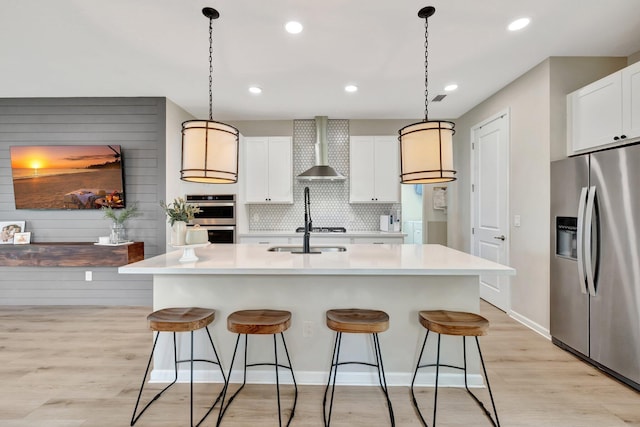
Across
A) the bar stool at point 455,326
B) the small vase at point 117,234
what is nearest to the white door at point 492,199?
the bar stool at point 455,326

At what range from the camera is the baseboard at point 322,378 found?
7.04ft

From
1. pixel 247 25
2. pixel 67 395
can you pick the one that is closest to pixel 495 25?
pixel 247 25

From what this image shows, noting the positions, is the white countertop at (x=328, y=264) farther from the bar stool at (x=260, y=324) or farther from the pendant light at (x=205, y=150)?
the pendant light at (x=205, y=150)

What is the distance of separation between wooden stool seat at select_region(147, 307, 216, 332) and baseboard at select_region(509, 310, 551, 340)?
10.3 ft

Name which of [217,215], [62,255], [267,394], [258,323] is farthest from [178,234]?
[62,255]

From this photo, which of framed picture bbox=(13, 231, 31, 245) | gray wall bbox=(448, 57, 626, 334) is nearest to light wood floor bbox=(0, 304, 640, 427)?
gray wall bbox=(448, 57, 626, 334)

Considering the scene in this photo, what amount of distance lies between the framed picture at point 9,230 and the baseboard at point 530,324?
6206 millimetres

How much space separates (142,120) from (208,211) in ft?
4.77

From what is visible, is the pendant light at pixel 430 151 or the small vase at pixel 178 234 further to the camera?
the small vase at pixel 178 234

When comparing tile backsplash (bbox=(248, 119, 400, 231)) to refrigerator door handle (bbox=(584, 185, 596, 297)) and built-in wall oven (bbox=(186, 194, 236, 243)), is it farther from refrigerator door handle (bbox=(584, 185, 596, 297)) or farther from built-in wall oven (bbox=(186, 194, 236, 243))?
refrigerator door handle (bbox=(584, 185, 596, 297))

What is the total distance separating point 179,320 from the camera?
1822mm

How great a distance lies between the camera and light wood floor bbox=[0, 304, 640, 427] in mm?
1813

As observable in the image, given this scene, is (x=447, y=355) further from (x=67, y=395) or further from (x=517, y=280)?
(x=67, y=395)

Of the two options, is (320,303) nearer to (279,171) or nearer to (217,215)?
(217,215)
